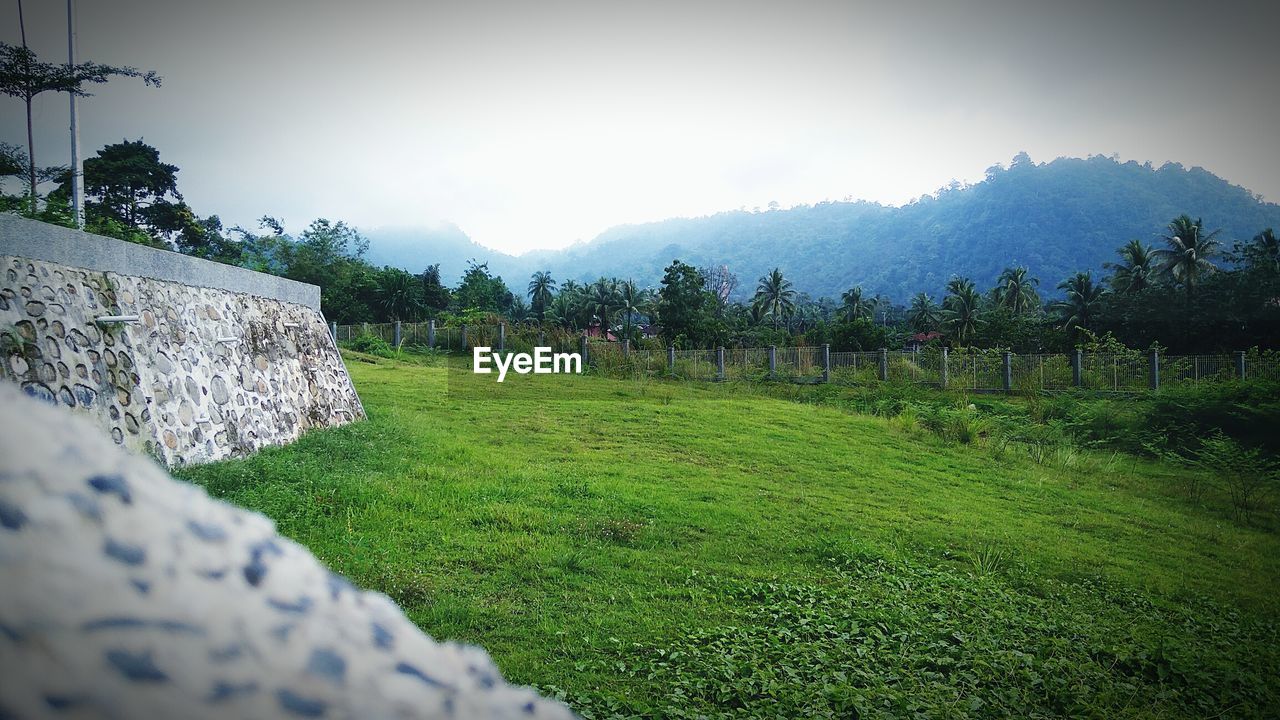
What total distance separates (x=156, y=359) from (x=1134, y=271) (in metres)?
56.6

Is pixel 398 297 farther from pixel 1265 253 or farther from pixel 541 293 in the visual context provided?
pixel 1265 253

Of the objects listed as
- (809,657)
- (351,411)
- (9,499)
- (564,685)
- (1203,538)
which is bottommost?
(1203,538)

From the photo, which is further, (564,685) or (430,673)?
(564,685)

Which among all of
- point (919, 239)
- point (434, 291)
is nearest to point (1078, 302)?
point (434, 291)

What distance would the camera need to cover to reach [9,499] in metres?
0.55

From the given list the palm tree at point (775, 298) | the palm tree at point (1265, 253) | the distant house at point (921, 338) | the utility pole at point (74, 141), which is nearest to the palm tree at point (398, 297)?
the utility pole at point (74, 141)

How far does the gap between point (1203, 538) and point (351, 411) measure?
33.5ft

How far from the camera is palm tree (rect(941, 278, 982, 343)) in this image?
5012 cm

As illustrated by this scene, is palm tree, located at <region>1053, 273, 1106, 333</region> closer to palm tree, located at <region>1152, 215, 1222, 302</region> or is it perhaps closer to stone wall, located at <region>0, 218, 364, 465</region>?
palm tree, located at <region>1152, 215, 1222, 302</region>

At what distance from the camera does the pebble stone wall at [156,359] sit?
260 centimetres

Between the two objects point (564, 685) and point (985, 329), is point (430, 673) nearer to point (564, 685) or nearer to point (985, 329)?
point (564, 685)

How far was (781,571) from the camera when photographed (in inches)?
189

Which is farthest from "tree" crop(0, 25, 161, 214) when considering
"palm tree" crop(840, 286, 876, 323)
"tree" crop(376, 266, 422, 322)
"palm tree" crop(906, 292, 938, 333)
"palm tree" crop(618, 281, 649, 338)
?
"palm tree" crop(906, 292, 938, 333)

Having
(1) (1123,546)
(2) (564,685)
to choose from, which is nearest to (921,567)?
(1) (1123,546)
